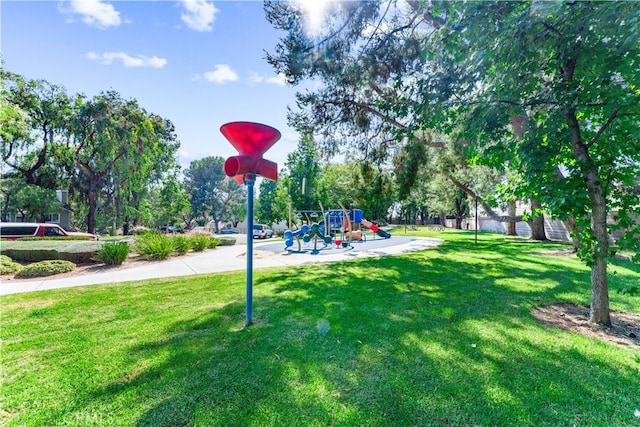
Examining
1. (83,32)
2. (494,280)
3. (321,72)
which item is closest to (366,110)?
(321,72)

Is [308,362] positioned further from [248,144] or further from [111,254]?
[111,254]

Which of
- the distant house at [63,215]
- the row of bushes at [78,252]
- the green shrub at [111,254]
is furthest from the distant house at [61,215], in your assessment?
the green shrub at [111,254]

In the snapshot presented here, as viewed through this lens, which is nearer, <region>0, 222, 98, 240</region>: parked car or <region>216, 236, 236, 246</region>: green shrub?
<region>0, 222, 98, 240</region>: parked car

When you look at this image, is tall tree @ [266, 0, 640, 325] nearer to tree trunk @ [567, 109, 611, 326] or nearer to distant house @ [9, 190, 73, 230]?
tree trunk @ [567, 109, 611, 326]

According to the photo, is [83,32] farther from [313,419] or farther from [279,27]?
[313,419]

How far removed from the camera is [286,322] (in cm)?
380

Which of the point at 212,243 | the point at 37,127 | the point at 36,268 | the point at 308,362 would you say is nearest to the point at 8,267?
the point at 36,268

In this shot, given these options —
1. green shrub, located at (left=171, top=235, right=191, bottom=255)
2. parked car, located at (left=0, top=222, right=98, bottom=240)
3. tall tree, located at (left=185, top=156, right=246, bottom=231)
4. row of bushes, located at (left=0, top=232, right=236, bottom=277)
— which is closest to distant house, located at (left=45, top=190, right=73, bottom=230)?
parked car, located at (left=0, top=222, right=98, bottom=240)

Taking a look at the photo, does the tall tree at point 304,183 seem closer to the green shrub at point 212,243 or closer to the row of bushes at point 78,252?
the green shrub at point 212,243

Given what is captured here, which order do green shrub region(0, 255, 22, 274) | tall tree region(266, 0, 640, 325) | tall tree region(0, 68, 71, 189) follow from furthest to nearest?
tall tree region(0, 68, 71, 189) < green shrub region(0, 255, 22, 274) < tall tree region(266, 0, 640, 325)

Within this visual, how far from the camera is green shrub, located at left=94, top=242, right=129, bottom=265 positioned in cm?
820

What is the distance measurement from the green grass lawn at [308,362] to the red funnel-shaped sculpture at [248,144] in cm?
204

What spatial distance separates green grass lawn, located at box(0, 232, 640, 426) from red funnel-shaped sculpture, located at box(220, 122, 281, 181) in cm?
204

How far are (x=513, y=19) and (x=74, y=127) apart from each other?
25000 mm
